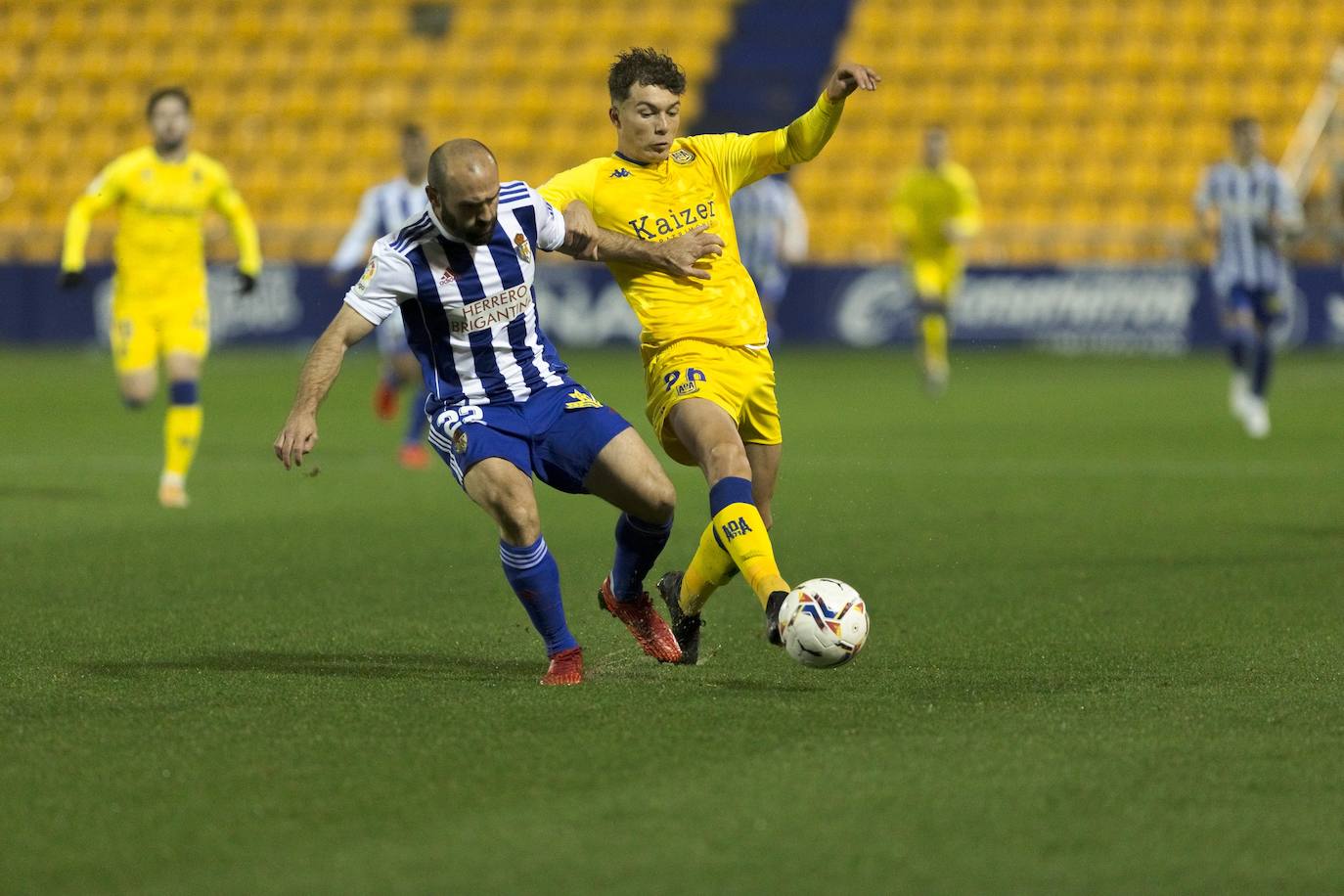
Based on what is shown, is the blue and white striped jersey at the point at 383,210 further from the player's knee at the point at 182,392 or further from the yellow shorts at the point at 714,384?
the yellow shorts at the point at 714,384

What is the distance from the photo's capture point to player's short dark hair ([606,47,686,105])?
6.66 m

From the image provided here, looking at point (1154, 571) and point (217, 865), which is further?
point (1154, 571)

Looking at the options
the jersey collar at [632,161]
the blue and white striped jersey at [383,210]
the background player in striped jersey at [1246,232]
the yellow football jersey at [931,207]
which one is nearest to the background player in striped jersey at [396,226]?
the blue and white striped jersey at [383,210]

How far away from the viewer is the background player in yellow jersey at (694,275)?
6.53 metres

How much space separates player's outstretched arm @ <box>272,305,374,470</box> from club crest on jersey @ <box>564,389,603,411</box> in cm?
66

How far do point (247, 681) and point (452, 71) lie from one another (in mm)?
24085

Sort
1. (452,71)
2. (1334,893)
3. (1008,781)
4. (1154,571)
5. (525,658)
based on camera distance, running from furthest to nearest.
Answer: (452,71)
(1154,571)
(525,658)
(1008,781)
(1334,893)

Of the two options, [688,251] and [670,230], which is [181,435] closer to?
[670,230]

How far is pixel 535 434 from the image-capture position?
20.6 ft

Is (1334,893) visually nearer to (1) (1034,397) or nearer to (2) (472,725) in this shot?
(2) (472,725)

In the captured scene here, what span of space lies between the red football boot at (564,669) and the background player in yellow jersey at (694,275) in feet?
1.77

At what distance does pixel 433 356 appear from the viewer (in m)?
6.31

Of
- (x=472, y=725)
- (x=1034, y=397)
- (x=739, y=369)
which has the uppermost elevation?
(x=739, y=369)

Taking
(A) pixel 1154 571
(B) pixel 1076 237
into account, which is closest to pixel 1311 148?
(B) pixel 1076 237
